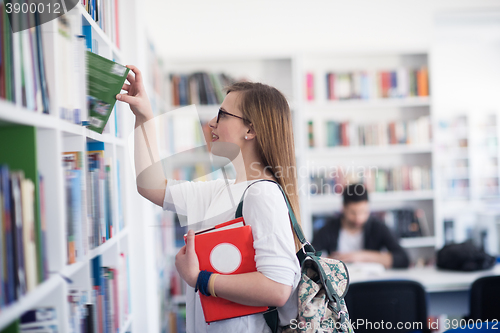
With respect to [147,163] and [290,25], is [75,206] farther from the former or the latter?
[290,25]

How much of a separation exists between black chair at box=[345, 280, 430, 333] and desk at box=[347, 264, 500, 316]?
0.42 m

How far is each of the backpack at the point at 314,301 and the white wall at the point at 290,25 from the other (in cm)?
287

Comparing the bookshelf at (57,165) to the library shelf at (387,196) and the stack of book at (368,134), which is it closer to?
the library shelf at (387,196)

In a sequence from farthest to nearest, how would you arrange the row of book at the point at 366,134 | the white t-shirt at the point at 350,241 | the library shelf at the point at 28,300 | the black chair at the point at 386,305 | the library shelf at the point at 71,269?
the row of book at the point at 366,134 → the white t-shirt at the point at 350,241 → the black chair at the point at 386,305 → the library shelf at the point at 71,269 → the library shelf at the point at 28,300

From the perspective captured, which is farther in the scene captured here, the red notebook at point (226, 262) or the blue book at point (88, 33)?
the blue book at point (88, 33)

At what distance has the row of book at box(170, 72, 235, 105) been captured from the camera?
10.9 ft

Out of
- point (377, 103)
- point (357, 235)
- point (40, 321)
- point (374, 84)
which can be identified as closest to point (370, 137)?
point (377, 103)

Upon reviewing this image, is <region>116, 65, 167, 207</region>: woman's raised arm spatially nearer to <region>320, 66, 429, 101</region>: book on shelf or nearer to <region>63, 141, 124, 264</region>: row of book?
<region>63, 141, 124, 264</region>: row of book

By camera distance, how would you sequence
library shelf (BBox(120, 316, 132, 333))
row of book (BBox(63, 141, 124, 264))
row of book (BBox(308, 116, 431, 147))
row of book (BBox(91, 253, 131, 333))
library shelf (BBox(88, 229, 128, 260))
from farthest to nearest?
row of book (BBox(308, 116, 431, 147)) → library shelf (BBox(120, 316, 132, 333)) → row of book (BBox(91, 253, 131, 333)) → library shelf (BBox(88, 229, 128, 260)) → row of book (BBox(63, 141, 124, 264))

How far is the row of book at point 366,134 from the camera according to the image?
11.2ft

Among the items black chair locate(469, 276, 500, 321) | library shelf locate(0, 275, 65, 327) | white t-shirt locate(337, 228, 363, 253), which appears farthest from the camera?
white t-shirt locate(337, 228, 363, 253)

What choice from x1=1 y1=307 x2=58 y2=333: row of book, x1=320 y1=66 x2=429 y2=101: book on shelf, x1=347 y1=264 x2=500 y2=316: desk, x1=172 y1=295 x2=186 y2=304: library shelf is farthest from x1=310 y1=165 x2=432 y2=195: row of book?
x1=1 y1=307 x2=58 y2=333: row of book

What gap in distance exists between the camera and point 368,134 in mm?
3459

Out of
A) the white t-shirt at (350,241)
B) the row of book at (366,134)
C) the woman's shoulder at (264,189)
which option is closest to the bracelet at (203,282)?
the woman's shoulder at (264,189)
